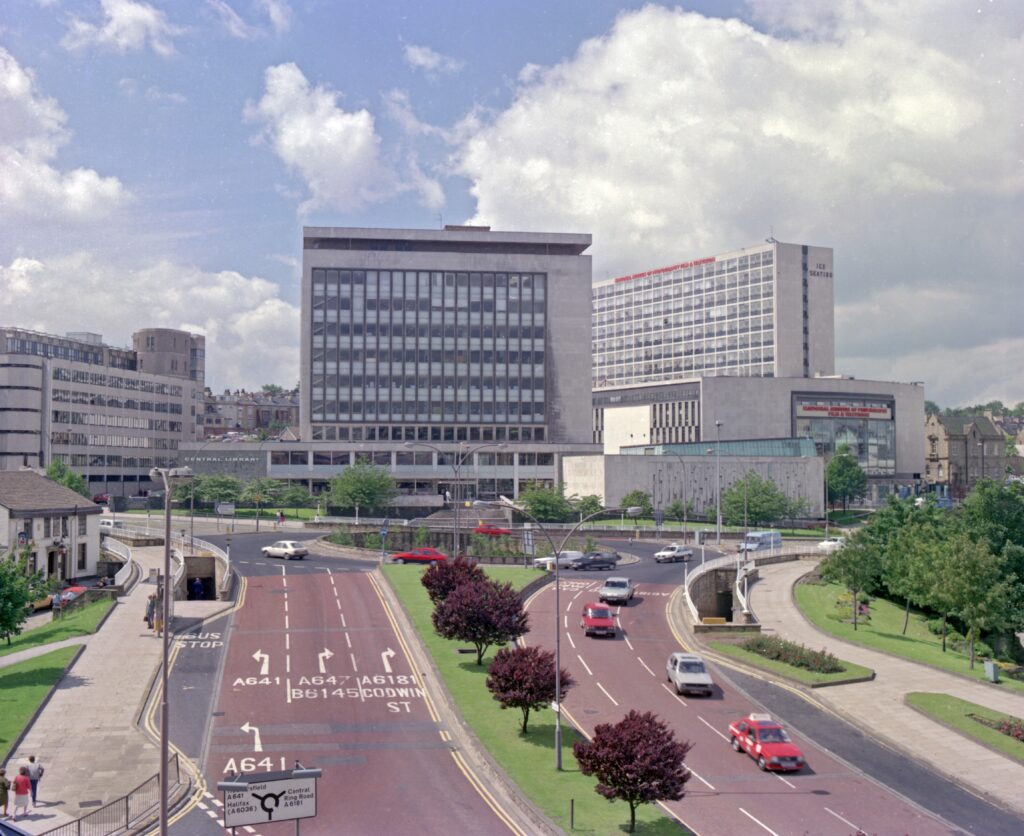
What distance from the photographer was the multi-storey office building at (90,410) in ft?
418

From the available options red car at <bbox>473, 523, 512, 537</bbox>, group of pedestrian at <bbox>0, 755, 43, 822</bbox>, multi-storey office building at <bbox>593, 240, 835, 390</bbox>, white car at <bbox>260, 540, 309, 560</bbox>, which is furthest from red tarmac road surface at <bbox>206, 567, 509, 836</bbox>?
multi-storey office building at <bbox>593, 240, 835, 390</bbox>

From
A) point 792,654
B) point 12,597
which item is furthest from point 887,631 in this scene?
point 12,597

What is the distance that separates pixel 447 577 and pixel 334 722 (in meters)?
15.7

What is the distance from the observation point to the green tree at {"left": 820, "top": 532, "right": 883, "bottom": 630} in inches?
2451

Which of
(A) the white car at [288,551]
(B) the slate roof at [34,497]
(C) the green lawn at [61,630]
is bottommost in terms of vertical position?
(C) the green lawn at [61,630]

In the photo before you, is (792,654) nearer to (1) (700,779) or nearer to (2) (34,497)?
(1) (700,779)

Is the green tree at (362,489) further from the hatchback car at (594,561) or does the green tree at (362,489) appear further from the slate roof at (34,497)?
the hatchback car at (594,561)

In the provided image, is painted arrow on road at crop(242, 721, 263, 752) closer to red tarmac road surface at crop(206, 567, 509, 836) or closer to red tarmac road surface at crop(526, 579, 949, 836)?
red tarmac road surface at crop(206, 567, 509, 836)

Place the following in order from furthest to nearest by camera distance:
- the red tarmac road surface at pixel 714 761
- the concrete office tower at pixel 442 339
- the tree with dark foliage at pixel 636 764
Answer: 1. the concrete office tower at pixel 442 339
2. the red tarmac road surface at pixel 714 761
3. the tree with dark foliage at pixel 636 764

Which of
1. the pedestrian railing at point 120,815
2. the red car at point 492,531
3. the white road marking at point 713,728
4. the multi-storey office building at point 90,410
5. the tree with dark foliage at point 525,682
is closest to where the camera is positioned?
the pedestrian railing at point 120,815

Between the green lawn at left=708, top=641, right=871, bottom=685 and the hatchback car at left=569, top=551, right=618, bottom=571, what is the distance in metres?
26.6

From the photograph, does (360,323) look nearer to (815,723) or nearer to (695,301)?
(695,301)

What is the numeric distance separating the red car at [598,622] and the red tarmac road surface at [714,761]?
59 cm

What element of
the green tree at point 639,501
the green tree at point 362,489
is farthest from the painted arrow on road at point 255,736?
the green tree at point 639,501
